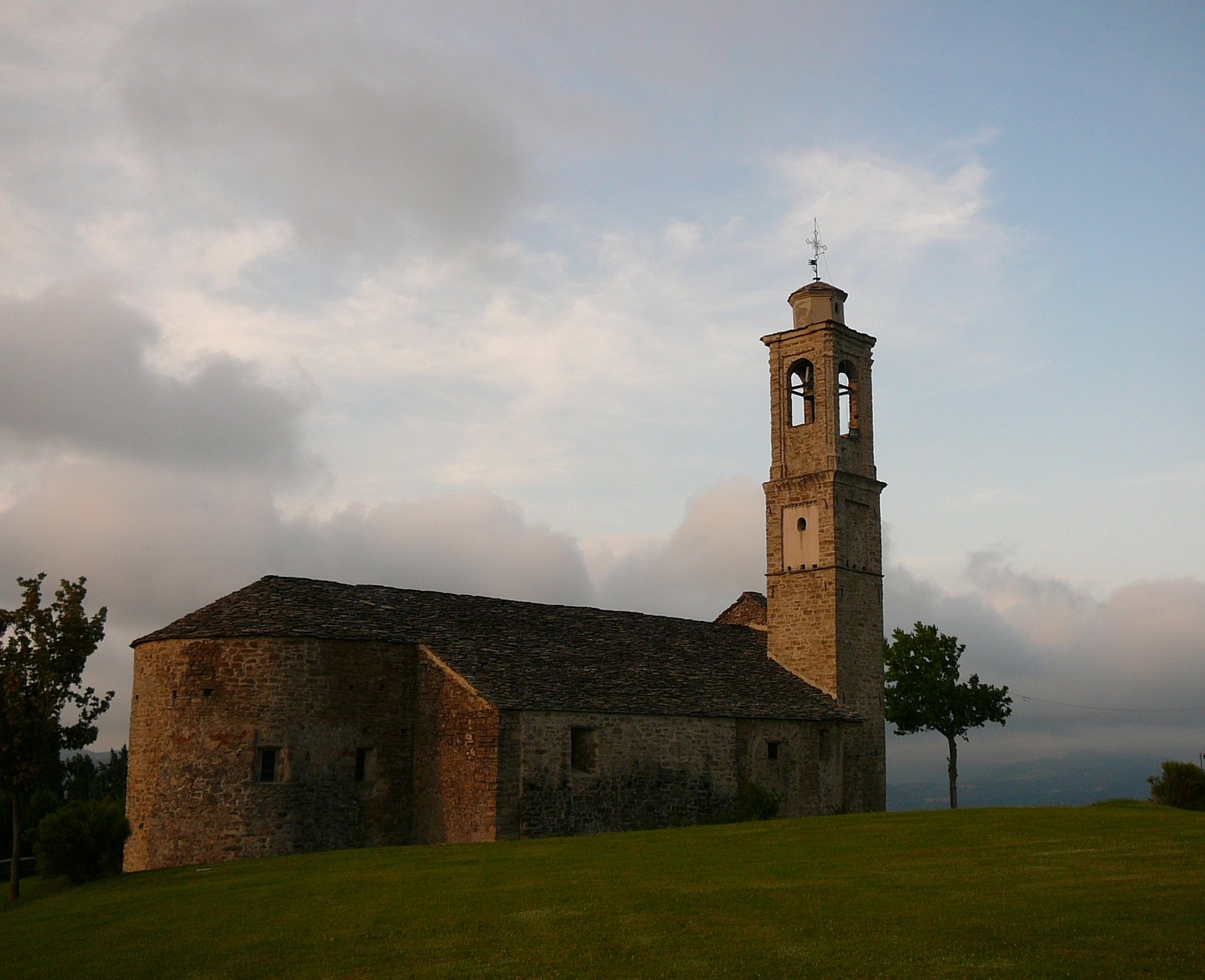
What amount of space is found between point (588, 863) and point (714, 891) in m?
4.22

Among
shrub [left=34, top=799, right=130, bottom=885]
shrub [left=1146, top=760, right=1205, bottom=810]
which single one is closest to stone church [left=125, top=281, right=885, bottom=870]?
shrub [left=34, top=799, right=130, bottom=885]

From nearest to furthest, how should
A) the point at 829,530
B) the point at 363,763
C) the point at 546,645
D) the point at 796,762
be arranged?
the point at 363,763
the point at 546,645
the point at 796,762
the point at 829,530

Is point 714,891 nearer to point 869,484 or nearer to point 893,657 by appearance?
point 869,484

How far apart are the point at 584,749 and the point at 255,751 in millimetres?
8281

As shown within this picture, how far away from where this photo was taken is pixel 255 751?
27.7m

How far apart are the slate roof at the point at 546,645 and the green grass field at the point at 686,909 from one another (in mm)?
6078

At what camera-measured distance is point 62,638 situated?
25984 millimetres

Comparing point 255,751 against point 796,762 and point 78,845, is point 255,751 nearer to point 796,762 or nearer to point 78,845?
point 78,845

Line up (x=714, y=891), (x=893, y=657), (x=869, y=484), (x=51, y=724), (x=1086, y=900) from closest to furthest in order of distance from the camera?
(x=1086, y=900)
(x=714, y=891)
(x=51, y=724)
(x=869, y=484)
(x=893, y=657)

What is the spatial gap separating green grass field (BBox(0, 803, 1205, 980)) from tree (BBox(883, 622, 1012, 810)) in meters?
20.4

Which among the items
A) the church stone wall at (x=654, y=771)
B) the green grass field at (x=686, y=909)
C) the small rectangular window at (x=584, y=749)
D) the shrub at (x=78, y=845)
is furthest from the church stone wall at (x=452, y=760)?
the shrub at (x=78, y=845)

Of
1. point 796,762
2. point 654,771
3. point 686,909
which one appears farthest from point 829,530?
point 686,909

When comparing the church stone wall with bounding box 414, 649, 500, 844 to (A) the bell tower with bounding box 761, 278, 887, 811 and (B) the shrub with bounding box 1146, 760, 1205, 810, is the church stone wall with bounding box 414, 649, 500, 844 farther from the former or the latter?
(B) the shrub with bounding box 1146, 760, 1205, 810

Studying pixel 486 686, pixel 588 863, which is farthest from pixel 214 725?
pixel 588 863
